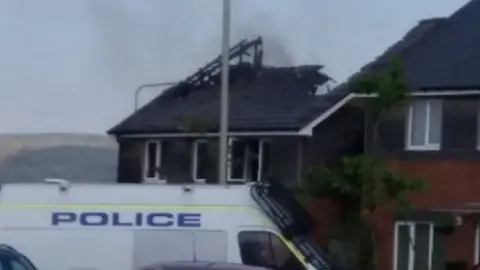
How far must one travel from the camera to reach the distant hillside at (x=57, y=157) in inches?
1770

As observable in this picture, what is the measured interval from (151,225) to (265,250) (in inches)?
71.7

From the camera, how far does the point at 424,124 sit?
33.6 meters

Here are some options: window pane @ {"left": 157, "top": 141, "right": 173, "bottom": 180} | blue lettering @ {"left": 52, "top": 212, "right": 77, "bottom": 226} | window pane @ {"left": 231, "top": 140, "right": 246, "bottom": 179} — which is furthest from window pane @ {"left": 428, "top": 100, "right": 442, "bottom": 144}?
blue lettering @ {"left": 52, "top": 212, "right": 77, "bottom": 226}

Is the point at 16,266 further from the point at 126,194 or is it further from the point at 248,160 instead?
the point at 248,160

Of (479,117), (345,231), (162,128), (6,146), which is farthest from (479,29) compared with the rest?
(6,146)

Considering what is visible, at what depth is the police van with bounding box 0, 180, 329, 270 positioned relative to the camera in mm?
21094

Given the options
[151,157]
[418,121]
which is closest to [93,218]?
[418,121]

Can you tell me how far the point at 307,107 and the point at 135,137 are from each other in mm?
6668

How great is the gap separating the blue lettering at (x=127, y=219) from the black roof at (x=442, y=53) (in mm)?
12830

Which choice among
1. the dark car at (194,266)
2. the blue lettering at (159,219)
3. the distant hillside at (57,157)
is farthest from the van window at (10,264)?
the distant hillside at (57,157)

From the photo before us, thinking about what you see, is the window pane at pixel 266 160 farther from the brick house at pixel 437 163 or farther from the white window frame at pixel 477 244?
the white window frame at pixel 477 244

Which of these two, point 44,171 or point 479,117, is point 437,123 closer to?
point 479,117

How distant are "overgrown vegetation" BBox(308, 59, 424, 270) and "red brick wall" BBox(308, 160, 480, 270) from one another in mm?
786

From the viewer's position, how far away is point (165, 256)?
69.9 ft
